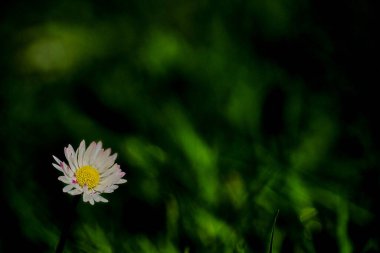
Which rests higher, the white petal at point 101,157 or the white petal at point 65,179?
the white petal at point 101,157

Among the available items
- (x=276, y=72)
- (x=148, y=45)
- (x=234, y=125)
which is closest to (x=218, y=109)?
(x=234, y=125)

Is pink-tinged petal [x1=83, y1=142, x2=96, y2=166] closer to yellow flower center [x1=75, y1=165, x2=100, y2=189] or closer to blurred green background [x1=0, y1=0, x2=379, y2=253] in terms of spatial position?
yellow flower center [x1=75, y1=165, x2=100, y2=189]

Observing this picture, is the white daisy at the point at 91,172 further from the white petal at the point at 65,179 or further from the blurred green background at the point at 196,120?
the blurred green background at the point at 196,120

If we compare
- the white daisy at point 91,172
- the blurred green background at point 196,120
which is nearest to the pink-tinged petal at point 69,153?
the white daisy at point 91,172

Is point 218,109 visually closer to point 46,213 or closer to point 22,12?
point 46,213

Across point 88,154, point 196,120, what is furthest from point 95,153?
point 196,120

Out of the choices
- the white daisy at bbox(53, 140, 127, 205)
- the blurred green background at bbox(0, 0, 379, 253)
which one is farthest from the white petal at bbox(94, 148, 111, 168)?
the blurred green background at bbox(0, 0, 379, 253)

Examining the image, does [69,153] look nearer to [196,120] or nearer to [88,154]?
[88,154]
